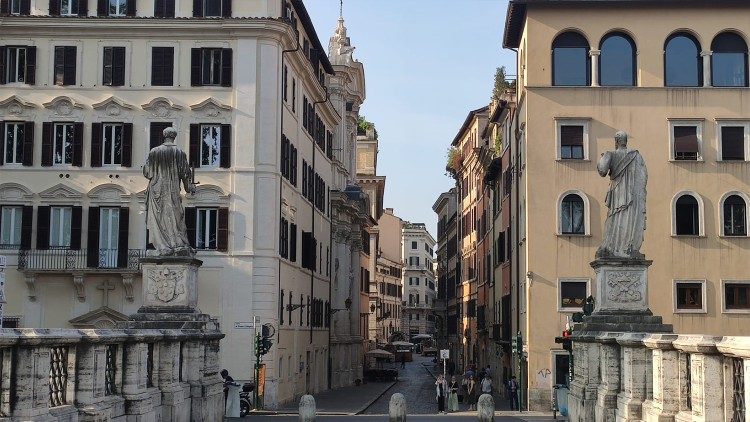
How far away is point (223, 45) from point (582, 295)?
1688 cm

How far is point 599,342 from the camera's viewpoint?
2223 centimetres

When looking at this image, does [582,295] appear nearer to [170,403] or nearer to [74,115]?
[74,115]

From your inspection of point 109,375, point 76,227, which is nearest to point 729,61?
point 76,227

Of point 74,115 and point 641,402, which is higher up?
point 74,115

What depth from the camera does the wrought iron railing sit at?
4291 cm

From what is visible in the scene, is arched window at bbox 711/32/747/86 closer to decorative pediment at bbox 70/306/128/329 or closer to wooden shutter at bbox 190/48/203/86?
wooden shutter at bbox 190/48/203/86

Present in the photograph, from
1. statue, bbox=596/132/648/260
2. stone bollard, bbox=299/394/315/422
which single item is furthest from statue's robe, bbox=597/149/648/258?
stone bollard, bbox=299/394/315/422

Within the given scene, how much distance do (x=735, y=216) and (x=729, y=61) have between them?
598 cm

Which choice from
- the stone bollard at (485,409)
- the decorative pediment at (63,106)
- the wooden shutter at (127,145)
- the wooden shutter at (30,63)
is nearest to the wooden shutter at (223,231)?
the wooden shutter at (127,145)

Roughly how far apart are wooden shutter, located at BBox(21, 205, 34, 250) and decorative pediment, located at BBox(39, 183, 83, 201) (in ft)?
2.53

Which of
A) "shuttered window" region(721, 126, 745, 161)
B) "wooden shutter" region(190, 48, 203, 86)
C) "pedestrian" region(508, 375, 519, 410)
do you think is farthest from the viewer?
"pedestrian" region(508, 375, 519, 410)

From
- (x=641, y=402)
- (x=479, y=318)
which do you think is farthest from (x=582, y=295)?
(x=479, y=318)

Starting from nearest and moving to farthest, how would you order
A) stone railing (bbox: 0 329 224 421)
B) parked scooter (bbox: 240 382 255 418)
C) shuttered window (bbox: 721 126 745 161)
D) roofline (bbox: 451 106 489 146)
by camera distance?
stone railing (bbox: 0 329 224 421), parked scooter (bbox: 240 382 255 418), shuttered window (bbox: 721 126 745 161), roofline (bbox: 451 106 489 146)

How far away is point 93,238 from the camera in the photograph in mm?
43312
